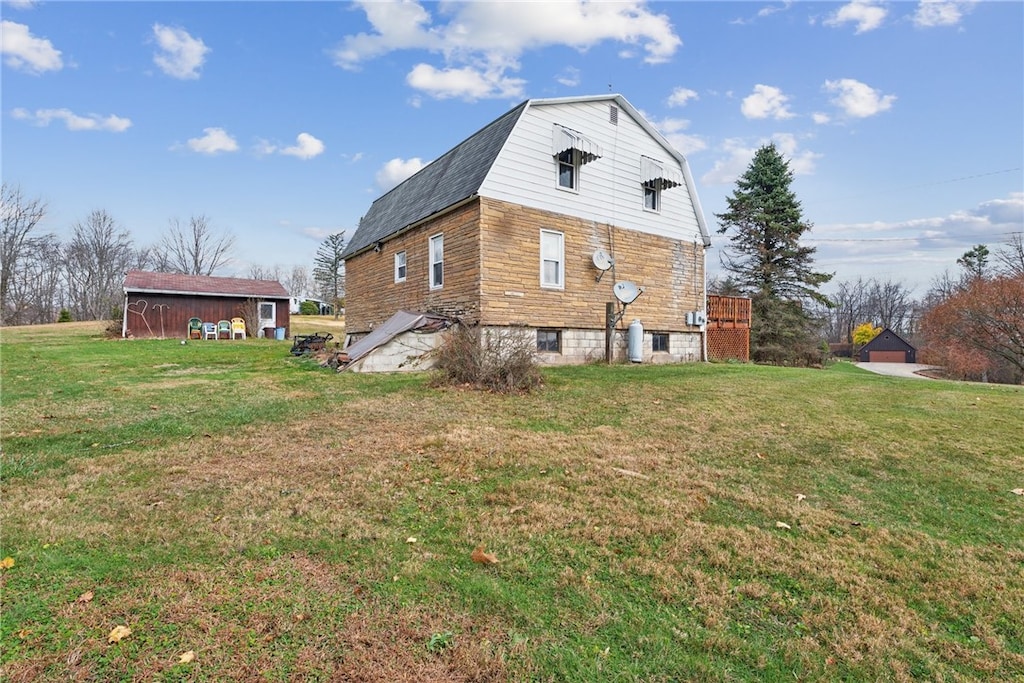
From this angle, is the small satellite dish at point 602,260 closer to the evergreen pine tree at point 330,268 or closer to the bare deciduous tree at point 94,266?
the bare deciduous tree at point 94,266

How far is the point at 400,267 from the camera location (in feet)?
47.1

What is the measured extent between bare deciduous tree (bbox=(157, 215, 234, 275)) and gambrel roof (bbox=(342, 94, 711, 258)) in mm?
37512

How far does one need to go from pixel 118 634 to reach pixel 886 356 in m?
59.9

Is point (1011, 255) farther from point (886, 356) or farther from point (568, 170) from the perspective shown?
point (568, 170)

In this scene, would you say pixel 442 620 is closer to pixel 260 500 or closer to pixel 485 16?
pixel 260 500

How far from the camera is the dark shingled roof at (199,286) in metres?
22.5

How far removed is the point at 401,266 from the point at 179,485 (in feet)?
37.2

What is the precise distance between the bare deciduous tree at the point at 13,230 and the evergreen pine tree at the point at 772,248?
1941 inches

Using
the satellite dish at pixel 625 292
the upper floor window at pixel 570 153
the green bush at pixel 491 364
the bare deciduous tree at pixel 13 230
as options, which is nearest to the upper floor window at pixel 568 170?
the upper floor window at pixel 570 153

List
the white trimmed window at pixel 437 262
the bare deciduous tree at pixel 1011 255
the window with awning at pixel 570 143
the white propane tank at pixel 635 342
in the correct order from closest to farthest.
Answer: the window with awning at pixel 570 143, the white trimmed window at pixel 437 262, the white propane tank at pixel 635 342, the bare deciduous tree at pixel 1011 255

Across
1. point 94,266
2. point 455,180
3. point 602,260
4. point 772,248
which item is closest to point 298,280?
point 94,266

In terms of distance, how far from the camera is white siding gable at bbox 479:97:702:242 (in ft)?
37.0

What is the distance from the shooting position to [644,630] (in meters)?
2.08

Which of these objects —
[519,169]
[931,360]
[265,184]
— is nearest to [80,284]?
[265,184]
